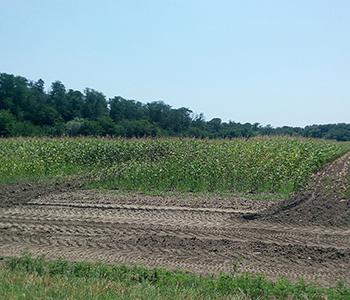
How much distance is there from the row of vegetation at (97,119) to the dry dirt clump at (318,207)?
3167 centimetres

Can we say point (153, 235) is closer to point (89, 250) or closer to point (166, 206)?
point (89, 250)

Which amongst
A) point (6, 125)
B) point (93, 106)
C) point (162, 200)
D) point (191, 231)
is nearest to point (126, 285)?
point (191, 231)

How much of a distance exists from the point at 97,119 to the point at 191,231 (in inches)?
1719

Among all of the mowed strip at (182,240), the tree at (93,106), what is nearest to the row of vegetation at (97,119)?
the tree at (93,106)

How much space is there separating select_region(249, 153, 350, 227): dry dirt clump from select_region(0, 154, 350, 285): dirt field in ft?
0.09

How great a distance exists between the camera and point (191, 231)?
1392 cm

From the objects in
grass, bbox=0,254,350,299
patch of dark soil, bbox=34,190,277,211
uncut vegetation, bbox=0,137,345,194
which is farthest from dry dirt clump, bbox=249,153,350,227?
grass, bbox=0,254,350,299

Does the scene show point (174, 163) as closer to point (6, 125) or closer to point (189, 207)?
point (189, 207)

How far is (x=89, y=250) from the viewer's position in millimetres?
11945

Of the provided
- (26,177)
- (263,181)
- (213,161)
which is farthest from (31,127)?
(263,181)

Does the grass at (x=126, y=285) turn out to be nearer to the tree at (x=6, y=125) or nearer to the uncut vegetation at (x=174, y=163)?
the uncut vegetation at (x=174, y=163)

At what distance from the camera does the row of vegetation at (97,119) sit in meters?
53.6

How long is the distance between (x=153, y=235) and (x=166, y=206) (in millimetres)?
4721

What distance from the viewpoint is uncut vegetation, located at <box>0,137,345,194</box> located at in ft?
75.2
